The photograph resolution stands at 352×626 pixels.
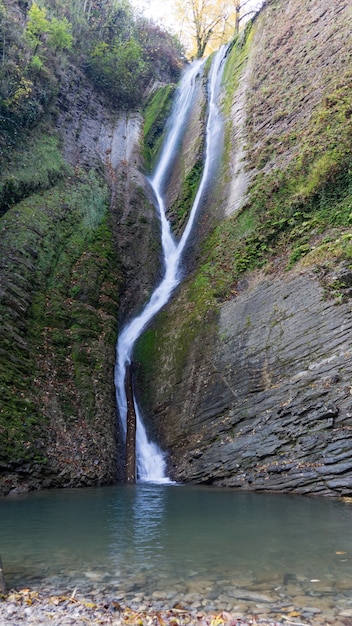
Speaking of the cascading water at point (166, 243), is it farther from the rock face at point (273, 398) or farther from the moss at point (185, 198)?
the rock face at point (273, 398)

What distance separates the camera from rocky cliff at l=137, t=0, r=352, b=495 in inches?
379

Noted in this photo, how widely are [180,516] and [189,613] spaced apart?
405 centimetres

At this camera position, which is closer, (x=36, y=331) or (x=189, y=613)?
(x=189, y=613)

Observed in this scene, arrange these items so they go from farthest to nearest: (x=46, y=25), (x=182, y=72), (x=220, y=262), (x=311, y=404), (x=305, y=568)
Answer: (x=182, y=72)
(x=46, y=25)
(x=220, y=262)
(x=311, y=404)
(x=305, y=568)

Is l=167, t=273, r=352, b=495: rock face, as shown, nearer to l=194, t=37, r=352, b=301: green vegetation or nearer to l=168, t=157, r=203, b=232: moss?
l=194, t=37, r=352, b=301: green vegetation

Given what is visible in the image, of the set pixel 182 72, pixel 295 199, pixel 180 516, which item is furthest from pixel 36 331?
pixel 182 72

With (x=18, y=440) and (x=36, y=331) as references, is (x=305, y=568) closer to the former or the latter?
(x=18, y=440)

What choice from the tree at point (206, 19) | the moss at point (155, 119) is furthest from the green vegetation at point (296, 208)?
the tree at point (206, 19)

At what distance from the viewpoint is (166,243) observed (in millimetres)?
20141

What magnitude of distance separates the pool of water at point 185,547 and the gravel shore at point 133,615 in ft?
0.87

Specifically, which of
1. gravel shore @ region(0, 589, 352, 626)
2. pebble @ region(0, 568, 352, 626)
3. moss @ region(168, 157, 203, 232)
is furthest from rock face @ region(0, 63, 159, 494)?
gravel shore @ region(0, 589, 352, 626)

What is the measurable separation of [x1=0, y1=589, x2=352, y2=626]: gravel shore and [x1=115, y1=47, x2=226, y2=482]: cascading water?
8401mm

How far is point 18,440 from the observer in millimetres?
10578

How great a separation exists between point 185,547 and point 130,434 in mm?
7840
